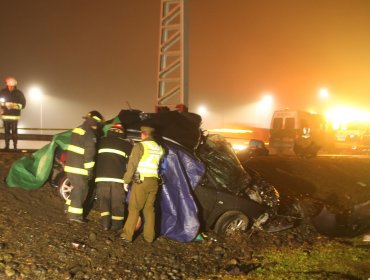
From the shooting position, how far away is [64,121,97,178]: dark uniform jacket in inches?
247

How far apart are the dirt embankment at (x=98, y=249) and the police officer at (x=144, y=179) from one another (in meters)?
0.35

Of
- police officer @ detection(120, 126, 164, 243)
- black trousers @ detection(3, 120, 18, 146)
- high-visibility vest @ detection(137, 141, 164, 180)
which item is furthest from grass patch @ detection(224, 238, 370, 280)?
black trousers @ detection(3, 120, 18, 146)

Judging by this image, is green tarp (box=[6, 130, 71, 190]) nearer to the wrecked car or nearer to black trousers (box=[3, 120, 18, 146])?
the wrecked car

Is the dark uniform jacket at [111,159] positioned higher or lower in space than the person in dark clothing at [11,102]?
lower

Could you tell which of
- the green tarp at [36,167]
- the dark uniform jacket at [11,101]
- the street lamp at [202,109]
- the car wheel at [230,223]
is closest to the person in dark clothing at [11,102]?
the dark uniform jacket at [11,101]

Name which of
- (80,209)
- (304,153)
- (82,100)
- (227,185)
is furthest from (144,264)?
(82,100)

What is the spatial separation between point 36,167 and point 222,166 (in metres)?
3.27

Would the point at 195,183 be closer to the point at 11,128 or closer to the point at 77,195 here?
the point at 77,195

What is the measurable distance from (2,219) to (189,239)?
2876mm

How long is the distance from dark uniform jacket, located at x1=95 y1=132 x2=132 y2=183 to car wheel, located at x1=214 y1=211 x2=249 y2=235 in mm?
1837

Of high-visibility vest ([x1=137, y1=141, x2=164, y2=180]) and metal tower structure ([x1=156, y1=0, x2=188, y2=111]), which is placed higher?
metal tower structure ([x1=156, y1=0, x2=188, y2=111])

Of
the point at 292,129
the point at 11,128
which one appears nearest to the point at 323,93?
the point at 292,129

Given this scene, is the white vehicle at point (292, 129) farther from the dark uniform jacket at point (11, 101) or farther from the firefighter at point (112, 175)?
the firefighter at point (112, 175)

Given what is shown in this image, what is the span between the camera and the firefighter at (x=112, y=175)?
6.28 meters
